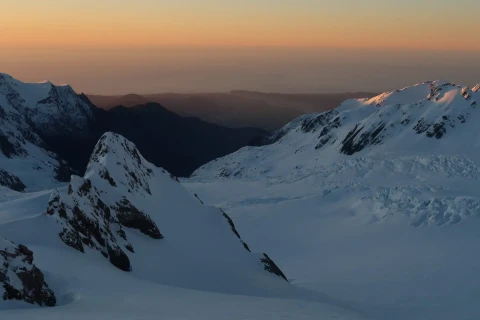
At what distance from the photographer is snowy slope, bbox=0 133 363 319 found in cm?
1570

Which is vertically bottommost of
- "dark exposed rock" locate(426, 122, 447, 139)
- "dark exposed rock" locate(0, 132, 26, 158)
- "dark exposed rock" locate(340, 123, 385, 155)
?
"dark exposed rock" locate(0, 132, 26, 158)

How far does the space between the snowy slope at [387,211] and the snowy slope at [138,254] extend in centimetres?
523

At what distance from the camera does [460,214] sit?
130 feet

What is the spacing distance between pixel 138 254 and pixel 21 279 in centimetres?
1041

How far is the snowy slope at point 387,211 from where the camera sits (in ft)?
92.0

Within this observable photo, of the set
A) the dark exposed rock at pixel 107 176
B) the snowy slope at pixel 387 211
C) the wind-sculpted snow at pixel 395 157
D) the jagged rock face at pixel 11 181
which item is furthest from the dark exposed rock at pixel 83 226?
the jagged rock face at pixel 11 181

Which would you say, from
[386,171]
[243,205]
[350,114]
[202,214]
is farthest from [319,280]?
[350,114]

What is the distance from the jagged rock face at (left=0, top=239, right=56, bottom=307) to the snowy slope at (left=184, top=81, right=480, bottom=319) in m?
17.0

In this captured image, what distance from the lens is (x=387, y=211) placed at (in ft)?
145

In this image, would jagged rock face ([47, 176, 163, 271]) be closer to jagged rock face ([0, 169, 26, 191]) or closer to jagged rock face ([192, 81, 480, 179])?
jagged rock face ([192, 81, 480, 179])

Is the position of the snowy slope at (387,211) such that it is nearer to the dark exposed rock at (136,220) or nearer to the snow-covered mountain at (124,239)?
the snow-covered mountain at (124,239)

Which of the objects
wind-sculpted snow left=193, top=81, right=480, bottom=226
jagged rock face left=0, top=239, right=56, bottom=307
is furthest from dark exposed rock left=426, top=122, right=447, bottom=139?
jagged rock face left=0, top=239, right=56, bottom=307

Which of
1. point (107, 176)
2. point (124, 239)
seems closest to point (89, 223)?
point (124, 239)

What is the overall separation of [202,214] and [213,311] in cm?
2074
